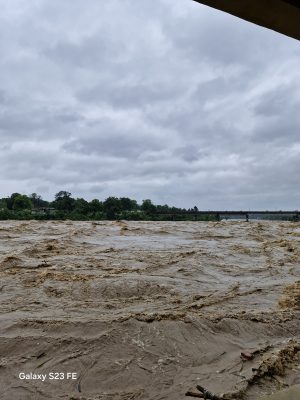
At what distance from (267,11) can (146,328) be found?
2.40 meters

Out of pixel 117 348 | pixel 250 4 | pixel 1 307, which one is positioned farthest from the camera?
pixel 1 307

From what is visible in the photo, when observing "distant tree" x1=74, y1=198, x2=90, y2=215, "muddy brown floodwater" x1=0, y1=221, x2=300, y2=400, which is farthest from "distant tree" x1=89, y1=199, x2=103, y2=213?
"muddy brown floodwater" x1=0, y1=221, x2=300, y2=400

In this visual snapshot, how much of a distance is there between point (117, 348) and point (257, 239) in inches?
313

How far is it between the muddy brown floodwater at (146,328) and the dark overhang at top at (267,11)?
209cm

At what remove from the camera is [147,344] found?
3012mm

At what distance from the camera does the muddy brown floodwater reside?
97.9 inches

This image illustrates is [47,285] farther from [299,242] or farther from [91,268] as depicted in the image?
[299,242]

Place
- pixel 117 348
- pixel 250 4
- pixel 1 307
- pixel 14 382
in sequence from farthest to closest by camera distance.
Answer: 1. pixel 1 307
2. pixel 117 348
3. pixel 14 382
4. pixel 250 4

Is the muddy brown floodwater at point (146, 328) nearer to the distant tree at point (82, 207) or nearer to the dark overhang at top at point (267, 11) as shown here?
the dark overhang at top at point (267, 11)

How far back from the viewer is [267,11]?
2207 millimetres

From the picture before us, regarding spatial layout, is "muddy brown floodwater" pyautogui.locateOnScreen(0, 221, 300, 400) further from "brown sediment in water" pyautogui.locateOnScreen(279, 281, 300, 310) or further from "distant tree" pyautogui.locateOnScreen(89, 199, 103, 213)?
"distant tree" pyautogui.locateOnScreen(89, 199, 103, 213)

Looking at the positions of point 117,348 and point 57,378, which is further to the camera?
point 117,348

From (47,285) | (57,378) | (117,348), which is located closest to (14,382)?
(57,378)

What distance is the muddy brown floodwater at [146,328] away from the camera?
8.16 ft
